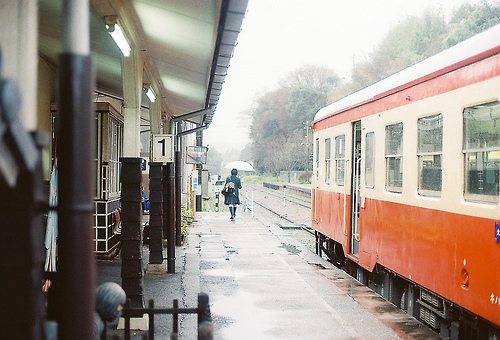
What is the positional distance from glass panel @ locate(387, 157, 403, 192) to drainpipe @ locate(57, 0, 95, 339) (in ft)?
20.5

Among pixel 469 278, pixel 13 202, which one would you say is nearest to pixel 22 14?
pixel 13 202

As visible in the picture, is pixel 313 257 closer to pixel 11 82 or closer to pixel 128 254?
pixel 128 254

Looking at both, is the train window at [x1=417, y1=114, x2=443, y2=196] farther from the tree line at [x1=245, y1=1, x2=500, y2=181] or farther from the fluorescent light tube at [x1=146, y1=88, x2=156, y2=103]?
the tree line at [x1=245, y1=1, x2=500, y2=181]

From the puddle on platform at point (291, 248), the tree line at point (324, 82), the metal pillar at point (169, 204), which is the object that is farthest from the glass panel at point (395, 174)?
the tree line at point (324, 82)

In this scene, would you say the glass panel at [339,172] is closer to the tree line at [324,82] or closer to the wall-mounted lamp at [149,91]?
the wall-mounted lamp at [149,91]

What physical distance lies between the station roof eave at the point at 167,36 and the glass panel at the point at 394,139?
7.37 feet

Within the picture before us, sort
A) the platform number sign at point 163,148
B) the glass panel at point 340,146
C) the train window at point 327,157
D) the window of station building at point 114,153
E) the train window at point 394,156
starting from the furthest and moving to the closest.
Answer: the train window at point 327,157 → the window of station building at point 114,153 → the glass panel at point 340,146 → the platform number sign at point 163,148 → the train window at point 394,156

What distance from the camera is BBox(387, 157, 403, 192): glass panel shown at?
822cm

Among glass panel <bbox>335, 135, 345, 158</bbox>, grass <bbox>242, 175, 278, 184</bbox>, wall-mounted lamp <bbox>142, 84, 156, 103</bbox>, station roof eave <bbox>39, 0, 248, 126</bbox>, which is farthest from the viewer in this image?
grass <bbox>242, 175, 278, 184</bbox>

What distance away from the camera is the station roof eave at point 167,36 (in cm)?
657

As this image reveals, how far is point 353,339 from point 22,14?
506cm

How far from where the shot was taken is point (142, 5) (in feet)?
23.1

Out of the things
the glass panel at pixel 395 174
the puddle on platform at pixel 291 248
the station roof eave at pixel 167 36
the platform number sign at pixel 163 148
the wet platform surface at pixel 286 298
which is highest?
the station roof eave at pixel 167 36

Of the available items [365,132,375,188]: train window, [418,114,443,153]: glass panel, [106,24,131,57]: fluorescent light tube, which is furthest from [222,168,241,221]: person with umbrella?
[106,24,131,57]: fluorescent light tube
